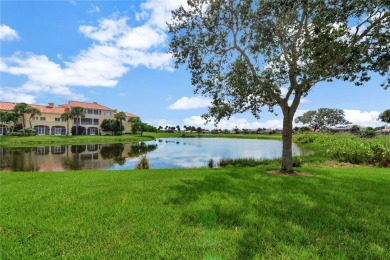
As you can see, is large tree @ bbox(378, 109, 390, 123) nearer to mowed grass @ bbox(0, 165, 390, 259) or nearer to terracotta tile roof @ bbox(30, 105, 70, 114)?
mowed grass @ bbox(0, 165, 390, 259)

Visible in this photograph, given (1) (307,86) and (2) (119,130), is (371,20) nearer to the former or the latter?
(1) (307,86)

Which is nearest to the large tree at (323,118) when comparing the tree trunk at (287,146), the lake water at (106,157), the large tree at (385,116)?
the large tree at (385,116)

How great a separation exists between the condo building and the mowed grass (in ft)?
223

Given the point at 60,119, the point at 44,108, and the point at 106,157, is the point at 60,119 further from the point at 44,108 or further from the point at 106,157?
the point at 106,157

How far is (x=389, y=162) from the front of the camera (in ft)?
56.3

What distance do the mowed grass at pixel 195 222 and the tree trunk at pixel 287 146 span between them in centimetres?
360

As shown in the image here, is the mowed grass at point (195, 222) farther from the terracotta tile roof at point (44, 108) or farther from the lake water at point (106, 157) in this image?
the terracotta tile roof at point (44, 108)

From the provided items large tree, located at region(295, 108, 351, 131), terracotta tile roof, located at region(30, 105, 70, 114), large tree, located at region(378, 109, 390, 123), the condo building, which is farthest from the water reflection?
large tree, located at region(295, 108, 351, 131)

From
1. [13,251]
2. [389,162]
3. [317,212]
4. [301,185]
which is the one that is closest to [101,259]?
[13,251]

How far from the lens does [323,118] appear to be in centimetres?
11544

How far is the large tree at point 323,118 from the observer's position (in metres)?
112

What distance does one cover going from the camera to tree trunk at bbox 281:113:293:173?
41.5ft

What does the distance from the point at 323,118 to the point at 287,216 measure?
410 ft

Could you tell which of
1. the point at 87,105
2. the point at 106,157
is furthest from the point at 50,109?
the point at 106,157
